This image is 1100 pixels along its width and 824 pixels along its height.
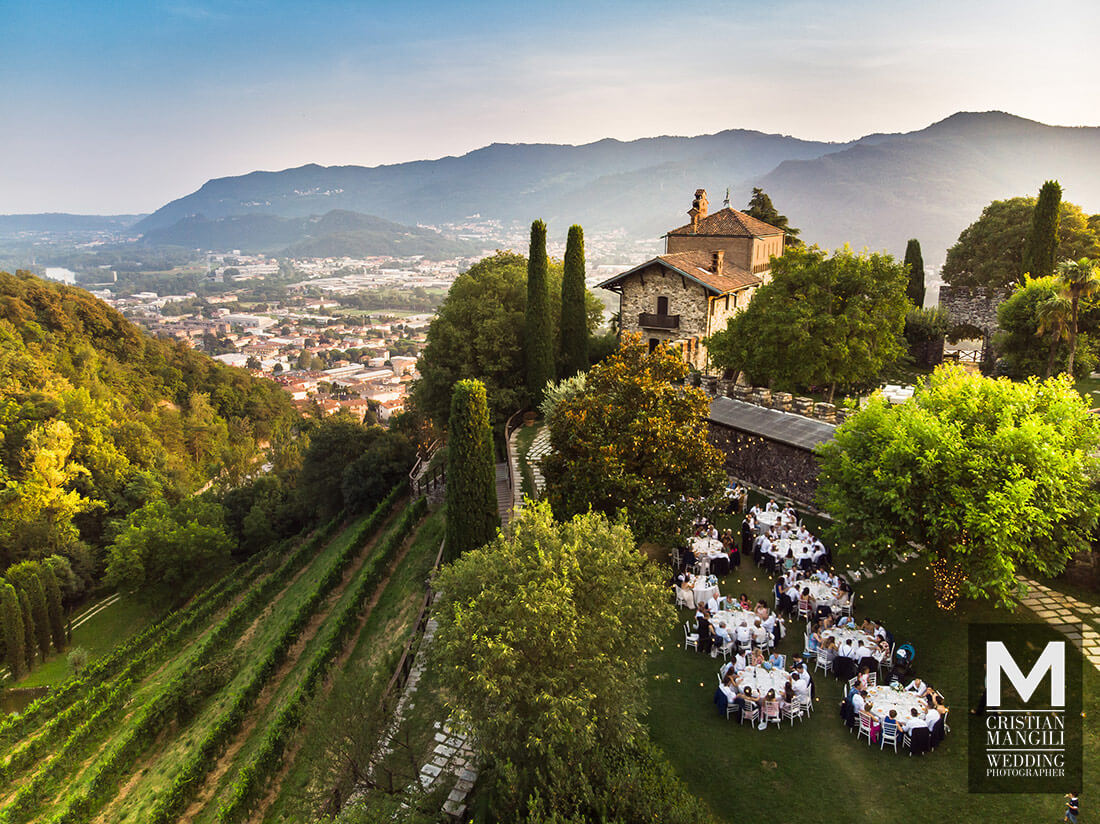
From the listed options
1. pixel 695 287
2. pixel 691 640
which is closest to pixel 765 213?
pixel 695 287

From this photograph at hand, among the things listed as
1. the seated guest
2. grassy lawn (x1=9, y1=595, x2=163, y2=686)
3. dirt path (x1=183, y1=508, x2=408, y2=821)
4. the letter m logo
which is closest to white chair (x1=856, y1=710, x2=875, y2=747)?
the seated guest

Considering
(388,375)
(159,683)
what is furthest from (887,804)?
(388,375)

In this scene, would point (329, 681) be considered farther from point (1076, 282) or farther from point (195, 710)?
point (1076, 282)

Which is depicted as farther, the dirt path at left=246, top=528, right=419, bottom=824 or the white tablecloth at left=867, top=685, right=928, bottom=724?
the dirt path at left=246, top=528, right=419, bottom=824

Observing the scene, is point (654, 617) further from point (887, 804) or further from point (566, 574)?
point (887, 804)

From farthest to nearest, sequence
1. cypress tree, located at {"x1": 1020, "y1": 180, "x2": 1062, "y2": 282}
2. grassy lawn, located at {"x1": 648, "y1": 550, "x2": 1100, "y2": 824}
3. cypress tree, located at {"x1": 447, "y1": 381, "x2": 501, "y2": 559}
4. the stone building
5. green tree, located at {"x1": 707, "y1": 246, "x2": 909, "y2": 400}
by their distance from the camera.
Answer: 1. the stone building
2. cypress tree, located at {"x1": 1020, "y1": 180, "x2": 1062, "y2": 282}
3. green tree, located at {"x1": 707, "y1": 246, "x2": 909, "y2": 400}
4. cypress tree, located at {"x1": 447, "y1": 381, "x2": 501, "y2": 559}
5. grassy lawn, located at {"x1": 648, "y1": 550, "x2": 1100, "y2": 824}

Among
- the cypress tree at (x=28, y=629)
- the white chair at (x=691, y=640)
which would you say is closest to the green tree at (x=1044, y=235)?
the white chair at (x=691, y=640)

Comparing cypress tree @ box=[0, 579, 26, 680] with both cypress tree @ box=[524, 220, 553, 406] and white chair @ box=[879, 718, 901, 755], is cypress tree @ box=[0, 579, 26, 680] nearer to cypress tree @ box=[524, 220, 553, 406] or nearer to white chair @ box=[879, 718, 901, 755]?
cypress tree @ box=[524, 220, 553, 406]
